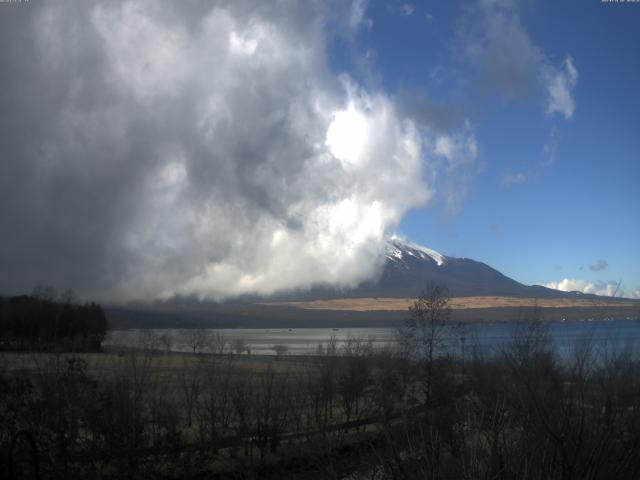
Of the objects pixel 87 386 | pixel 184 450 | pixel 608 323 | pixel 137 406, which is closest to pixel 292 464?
pixel 184 450

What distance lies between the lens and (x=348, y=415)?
49188 mm

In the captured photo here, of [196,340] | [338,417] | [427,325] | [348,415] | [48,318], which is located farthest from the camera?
[196,340]

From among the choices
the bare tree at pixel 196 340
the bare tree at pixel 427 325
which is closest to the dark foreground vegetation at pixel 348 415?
the bare tree at pixel 427 325

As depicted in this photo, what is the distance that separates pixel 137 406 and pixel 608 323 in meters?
26.5

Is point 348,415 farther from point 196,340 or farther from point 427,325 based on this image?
point 196,340

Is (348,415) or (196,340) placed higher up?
(196,340)

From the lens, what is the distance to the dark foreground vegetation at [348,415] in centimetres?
1130

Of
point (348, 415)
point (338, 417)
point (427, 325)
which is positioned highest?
point (427, 325)

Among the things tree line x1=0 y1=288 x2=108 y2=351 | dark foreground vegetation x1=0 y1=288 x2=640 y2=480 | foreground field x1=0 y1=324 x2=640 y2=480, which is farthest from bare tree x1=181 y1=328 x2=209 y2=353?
foreground field x1=0 y1=324 x2=640 y2=480

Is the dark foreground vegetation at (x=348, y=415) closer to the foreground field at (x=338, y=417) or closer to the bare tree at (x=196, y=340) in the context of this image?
the foreground field at (x=338, y=417)

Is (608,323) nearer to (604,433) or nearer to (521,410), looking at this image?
(521,410)

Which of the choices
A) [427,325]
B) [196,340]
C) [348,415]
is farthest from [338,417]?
[196,340]

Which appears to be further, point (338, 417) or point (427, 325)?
point (427, 325)

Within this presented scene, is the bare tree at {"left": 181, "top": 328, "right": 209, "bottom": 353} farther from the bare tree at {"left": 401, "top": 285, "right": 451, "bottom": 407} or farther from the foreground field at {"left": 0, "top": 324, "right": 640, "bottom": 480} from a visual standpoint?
the bare tree at {"left": 401, "top": 285, "right": 451, "bottom": 407}
